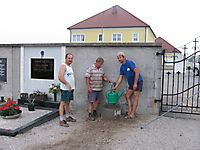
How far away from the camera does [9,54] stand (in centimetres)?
731

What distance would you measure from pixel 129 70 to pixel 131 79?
24cm

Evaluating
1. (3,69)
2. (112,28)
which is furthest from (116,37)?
(3,69)

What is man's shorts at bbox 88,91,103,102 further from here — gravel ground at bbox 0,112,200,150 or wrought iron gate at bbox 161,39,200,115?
wrought iron gate at bbox 161,39,200,115

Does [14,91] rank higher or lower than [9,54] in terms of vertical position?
lower

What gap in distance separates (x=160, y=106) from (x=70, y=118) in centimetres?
243

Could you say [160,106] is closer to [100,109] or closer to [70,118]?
[100,109]

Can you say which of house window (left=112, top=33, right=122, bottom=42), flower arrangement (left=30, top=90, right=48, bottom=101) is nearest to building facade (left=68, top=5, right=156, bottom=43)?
house window (left=112, top=33, right=122, bottom=42)

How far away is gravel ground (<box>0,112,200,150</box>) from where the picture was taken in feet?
13.0

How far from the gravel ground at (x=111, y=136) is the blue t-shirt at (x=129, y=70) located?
3.39ft

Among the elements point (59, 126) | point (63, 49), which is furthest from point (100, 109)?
point (63, 49)

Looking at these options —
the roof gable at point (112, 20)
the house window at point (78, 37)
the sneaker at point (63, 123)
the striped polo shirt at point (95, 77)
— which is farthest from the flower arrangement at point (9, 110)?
the house window at point (78, 37)

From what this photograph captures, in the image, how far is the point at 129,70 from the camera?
5.54 metres

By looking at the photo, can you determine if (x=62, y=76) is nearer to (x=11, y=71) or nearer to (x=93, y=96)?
(x=93, y=96)

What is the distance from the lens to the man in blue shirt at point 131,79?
546 cm
